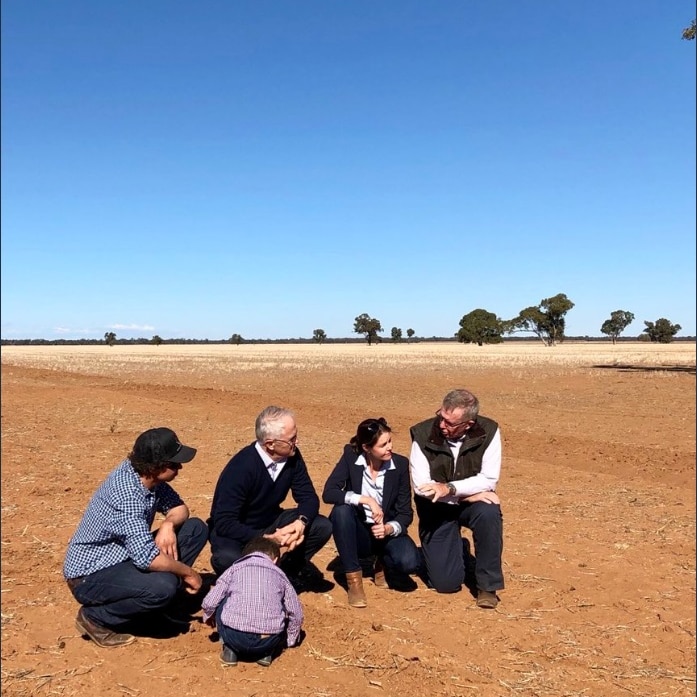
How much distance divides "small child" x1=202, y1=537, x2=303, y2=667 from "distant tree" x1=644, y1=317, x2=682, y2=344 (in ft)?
342

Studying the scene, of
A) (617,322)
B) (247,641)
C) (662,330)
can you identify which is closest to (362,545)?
(247,641)

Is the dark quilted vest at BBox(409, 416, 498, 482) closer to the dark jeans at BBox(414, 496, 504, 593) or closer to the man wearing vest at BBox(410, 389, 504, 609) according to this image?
the man wearing vest at BBox(410, 389, 504, 609)

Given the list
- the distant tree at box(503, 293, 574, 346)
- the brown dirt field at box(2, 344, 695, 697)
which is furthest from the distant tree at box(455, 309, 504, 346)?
the brown dirt field at box(2, 344, 695, 697)

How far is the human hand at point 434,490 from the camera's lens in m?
4.75

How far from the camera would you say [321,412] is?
15.6m

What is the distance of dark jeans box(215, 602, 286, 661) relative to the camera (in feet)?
12.2

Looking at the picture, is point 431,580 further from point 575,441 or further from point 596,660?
point 575,441

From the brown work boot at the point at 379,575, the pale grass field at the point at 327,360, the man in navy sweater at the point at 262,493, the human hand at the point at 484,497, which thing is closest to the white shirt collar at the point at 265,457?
the man in navy sweater at the point at 262,493

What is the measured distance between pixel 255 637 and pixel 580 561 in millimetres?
3290

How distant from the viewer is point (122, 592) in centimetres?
384

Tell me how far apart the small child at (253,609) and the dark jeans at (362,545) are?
3.03 feet

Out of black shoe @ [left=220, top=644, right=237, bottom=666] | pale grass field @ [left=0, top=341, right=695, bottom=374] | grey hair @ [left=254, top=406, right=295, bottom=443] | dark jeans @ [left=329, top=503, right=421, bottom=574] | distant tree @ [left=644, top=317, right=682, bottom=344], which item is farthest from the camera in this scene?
distant tree @ [left=644, top=317, right=682, bottom=344]

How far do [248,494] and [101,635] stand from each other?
47.7 inches

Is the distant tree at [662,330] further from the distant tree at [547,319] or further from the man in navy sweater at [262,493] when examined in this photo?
the man in navy sweater at [262,493]
